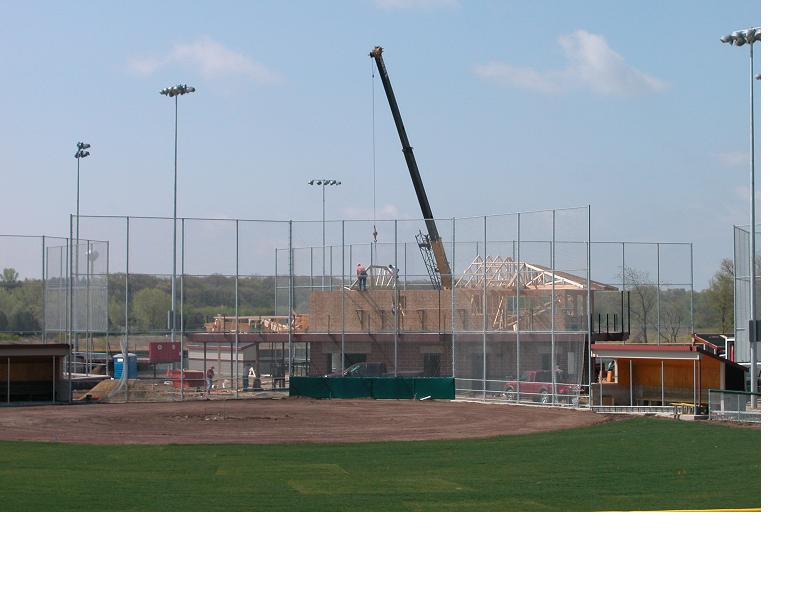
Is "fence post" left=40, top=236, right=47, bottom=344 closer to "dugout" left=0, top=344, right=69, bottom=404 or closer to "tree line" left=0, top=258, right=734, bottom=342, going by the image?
"tree line" left=0, top=258, right=734, bottom=342

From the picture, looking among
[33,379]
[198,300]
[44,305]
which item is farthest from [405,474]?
[44,305]

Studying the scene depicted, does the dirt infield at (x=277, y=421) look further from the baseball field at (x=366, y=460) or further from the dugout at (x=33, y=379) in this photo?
the dugout at (x=33, y=379)

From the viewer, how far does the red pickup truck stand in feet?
115

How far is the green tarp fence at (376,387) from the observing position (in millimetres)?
38531

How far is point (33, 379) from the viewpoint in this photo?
119 ft

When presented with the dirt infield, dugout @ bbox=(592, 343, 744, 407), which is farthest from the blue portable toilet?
dugout @ bbox=(592, 343, 744, 407)

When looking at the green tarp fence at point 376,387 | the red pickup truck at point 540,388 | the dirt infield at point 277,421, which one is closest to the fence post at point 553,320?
the red pickup truck at point 540,388

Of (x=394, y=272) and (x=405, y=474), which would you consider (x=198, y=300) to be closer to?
(x=394, y=272)

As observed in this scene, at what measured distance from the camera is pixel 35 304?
44438 mm

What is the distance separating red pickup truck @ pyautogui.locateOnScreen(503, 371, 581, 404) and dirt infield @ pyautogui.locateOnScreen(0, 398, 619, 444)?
2.62 feet
